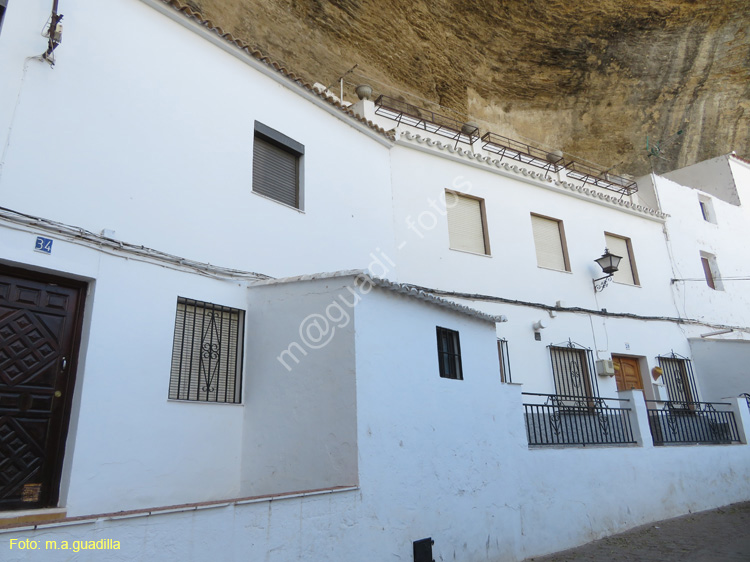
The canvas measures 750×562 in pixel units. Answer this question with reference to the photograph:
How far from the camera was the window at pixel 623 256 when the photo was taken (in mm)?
12867

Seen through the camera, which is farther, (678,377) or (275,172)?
(678,377)

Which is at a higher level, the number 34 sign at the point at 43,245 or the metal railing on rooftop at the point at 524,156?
the metal railing on rooftop at the point at 524,156

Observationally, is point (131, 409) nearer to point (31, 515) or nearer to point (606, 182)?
point (31, 515)

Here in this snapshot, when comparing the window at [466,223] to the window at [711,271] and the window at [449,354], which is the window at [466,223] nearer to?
the window at [449,354]

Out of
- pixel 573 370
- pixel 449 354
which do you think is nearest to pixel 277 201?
pixel 449 354

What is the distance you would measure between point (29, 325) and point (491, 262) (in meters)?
7.78

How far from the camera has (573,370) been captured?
35.5 feet

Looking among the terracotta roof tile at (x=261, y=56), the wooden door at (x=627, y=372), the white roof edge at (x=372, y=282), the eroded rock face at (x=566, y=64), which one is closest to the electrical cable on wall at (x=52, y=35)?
the terracotta roof tile at (x=261, y=56)

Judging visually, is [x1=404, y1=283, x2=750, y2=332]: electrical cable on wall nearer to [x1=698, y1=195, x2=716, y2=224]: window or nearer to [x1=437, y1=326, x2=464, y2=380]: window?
[x1=437, y1=326, x2=464, y2=380]: window

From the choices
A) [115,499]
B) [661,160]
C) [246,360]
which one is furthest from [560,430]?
[661,160]

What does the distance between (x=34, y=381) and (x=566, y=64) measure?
17.3 metres

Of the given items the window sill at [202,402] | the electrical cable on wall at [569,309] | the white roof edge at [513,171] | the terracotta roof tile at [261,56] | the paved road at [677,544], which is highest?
the white roof edge at [513,171]

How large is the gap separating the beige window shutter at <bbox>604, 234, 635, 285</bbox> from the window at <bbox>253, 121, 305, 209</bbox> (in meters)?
8.16

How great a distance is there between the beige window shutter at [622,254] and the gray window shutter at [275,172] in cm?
822
